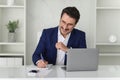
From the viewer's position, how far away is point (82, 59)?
2320 millimetres

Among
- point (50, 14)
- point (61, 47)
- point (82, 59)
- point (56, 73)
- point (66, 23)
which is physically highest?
point (50, 14)

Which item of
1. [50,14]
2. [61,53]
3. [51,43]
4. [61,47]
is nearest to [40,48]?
[51,43]

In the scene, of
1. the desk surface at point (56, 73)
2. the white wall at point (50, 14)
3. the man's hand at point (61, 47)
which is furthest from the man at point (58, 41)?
the white wall at point (50, 14)

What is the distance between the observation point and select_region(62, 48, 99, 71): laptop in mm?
2299

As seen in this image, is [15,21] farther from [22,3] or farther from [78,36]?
[78,36]

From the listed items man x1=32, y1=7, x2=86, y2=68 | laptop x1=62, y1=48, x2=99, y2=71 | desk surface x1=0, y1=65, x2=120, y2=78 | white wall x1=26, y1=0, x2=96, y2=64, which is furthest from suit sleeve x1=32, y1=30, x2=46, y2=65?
white wall x1=26, y1=0, x2=96, y2=64

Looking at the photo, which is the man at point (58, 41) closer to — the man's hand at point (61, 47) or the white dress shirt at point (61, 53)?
the white dress shirt at point (61, 53)

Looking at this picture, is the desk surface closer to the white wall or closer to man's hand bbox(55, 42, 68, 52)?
man's hand bbox(55, 42, 68, 52)

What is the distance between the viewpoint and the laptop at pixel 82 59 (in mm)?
2299

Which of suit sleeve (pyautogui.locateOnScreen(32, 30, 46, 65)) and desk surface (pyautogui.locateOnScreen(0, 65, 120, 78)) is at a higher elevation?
suit sleeve (pyautogui.locateOnScreen(32, 30, 46, 65))

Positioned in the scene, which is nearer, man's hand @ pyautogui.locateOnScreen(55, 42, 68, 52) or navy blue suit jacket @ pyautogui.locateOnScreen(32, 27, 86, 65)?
man's hand @ pyautogui.locateOnScreen(55, 42, 68, 52)

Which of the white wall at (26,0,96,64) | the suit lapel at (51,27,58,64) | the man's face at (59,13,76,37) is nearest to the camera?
the man's face at (59,13,76,37)

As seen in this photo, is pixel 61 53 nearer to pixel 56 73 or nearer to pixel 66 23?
pixel 66 23

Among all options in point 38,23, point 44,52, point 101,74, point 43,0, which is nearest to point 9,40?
point 38,23
